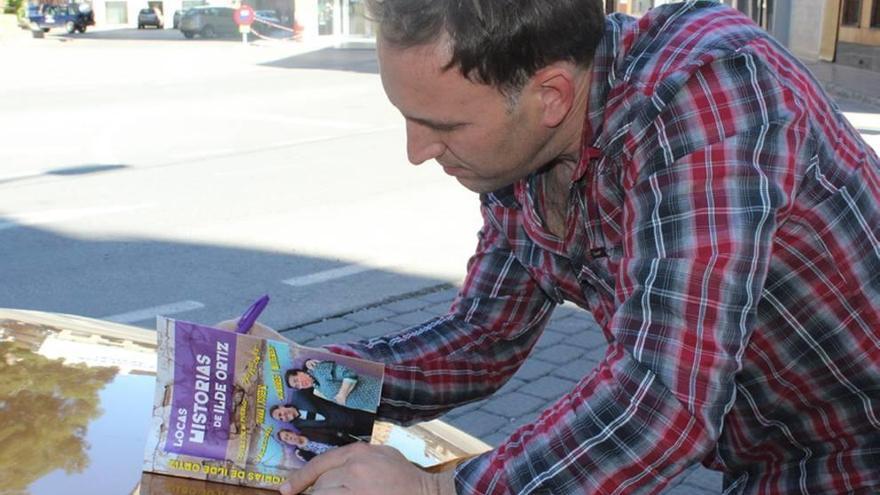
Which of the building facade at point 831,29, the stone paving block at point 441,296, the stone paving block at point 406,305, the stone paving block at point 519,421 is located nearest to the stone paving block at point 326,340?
the stone paving block at point 406,305

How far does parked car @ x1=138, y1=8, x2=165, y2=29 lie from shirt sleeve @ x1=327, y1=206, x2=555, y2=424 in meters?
50.9

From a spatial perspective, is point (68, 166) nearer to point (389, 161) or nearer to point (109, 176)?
point (109, 176)

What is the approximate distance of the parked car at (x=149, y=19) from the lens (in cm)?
4972

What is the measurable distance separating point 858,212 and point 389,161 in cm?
818

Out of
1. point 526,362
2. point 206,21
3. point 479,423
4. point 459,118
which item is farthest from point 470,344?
point 206,21

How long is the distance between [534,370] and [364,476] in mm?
3227

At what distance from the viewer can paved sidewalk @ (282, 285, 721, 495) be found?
399 centimetres

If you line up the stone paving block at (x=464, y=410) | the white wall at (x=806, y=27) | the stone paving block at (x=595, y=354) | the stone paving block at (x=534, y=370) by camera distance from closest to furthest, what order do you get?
the stone paving block at (x=464, y=410), the stone paving block at (x=534, y=370), the stone paving block at (x=595, y=354), the white wall at (x=806, y=27)

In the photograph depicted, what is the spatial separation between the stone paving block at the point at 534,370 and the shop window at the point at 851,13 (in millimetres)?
21173

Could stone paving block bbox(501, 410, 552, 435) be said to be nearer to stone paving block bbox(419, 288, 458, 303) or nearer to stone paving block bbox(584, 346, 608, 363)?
stone paving block bbox(584, 346, 608, 363)

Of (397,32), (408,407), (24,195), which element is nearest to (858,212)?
(397,32)

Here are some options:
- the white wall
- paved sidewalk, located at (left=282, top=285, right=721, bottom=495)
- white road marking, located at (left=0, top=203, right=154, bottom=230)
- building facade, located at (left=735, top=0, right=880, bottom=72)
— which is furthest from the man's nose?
the white wall

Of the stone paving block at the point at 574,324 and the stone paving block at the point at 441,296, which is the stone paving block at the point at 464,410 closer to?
the stone paving block at the point at 574,324

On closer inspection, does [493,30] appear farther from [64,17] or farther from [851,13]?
[64,17]
